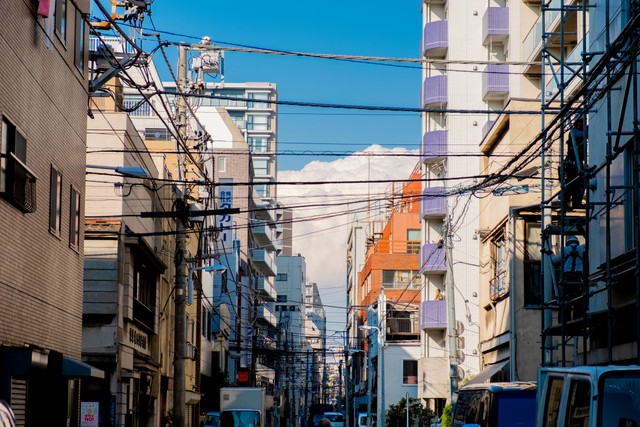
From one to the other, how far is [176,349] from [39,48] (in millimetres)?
13717

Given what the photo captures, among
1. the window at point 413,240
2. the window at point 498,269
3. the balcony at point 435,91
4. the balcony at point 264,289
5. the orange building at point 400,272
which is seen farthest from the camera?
the balcony at point 264,289

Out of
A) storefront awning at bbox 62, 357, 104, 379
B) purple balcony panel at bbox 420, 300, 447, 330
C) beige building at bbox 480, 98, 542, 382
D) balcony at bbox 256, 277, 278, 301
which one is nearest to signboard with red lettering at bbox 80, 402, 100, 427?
storefront awning at bbox 62, 357, 104, 379

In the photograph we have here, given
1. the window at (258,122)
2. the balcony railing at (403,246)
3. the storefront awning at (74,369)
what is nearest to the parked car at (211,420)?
the balcony railing at (403,246)

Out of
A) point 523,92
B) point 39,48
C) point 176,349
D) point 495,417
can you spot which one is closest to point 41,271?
point 39,48

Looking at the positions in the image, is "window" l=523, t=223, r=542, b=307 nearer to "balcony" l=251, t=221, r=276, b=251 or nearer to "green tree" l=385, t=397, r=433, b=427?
"green tree" l=385, t=397, r=433, b=427

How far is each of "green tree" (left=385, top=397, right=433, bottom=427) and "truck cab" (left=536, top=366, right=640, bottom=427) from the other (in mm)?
46706

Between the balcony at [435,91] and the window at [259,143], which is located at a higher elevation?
the window at [259,143]

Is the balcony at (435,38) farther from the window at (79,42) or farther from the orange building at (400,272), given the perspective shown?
the window at (79,42)

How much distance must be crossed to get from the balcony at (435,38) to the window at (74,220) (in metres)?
39.7

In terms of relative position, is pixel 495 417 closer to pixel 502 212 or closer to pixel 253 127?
pixel 502 212

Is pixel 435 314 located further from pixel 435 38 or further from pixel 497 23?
pixel 497 23

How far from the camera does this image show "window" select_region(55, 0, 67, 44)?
2275 cm

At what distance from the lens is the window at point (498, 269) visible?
38.4m

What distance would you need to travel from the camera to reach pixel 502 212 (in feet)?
127
